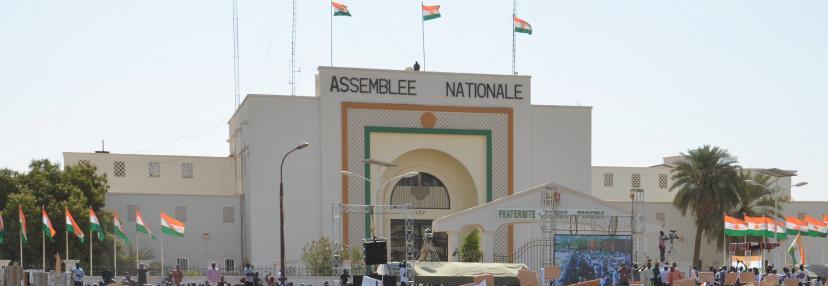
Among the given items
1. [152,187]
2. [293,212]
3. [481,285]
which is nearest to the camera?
[481,285]

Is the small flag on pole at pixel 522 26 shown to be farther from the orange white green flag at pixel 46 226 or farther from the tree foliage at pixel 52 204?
the orange white green flag at pixel 46 226

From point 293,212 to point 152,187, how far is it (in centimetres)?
1113

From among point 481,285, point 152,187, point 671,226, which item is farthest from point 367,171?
point 481,285

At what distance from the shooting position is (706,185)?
66.0m

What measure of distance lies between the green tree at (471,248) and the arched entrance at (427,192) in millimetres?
2736

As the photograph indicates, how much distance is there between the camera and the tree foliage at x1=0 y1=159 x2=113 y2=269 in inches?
2203

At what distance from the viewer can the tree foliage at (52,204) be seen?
56.0m

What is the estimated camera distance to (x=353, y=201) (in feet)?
202

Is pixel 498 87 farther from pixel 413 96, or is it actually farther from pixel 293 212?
pixel 293 212

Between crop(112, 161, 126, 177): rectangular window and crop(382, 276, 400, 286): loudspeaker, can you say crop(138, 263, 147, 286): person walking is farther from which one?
crop(112, 161, 126, 177): rectangular window

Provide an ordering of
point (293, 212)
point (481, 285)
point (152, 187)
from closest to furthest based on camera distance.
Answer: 1. point (481, 285)
2. point (293, 212)
3. point (152, 187)

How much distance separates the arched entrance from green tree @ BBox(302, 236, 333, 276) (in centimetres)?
682

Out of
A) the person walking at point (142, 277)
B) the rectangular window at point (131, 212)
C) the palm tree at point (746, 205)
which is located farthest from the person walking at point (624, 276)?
the rectangular window at point (131, 212)

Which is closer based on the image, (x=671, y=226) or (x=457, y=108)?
(x=457, y=108)
